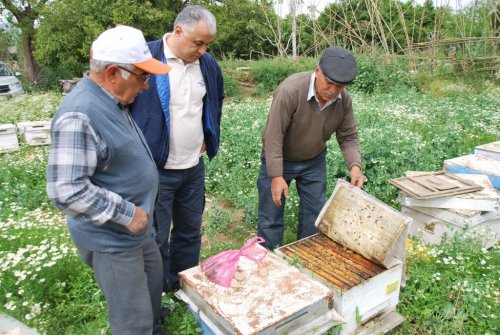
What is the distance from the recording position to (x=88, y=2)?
15844mm

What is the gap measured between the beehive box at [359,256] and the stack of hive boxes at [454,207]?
1125 mm

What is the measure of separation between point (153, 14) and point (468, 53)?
450 inches

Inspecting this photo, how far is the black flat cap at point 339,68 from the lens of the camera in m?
2.70

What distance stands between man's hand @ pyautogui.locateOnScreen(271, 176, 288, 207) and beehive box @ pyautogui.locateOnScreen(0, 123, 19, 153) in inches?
232

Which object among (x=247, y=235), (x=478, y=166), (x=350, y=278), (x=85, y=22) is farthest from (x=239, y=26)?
(x=350, y=278)

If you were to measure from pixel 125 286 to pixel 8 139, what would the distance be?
6307mm

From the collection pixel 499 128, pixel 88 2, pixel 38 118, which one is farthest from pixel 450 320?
pixel 88 2

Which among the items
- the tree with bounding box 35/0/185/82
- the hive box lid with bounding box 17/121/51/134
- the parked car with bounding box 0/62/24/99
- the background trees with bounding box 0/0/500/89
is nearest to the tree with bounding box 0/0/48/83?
the background trees with bounding box 0/0/500/89

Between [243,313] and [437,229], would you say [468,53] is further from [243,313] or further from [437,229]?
[243,313]

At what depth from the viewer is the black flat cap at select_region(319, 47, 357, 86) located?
2.70m

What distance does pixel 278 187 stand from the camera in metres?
3.05

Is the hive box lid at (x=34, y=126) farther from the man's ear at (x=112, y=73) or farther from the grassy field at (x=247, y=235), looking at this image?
the man's ear at (x=112, y=73)

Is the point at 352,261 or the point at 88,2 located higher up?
the point at 88,2

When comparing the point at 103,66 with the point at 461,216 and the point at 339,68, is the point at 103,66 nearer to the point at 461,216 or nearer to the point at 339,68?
the point at 339,68
